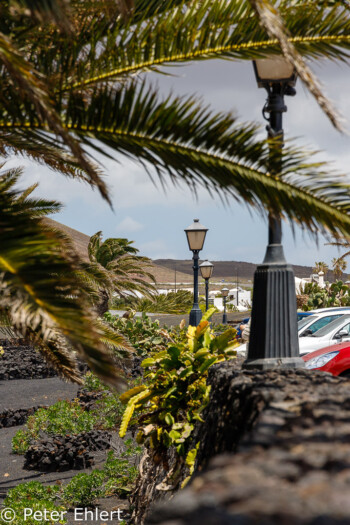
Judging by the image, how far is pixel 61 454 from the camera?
9477 millimetres

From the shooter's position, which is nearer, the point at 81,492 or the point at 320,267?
the point at 81,492

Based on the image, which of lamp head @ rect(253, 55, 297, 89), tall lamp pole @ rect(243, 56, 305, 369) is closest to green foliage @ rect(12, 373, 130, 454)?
tall lamp pole @ rect(243, 56, 305, 369)

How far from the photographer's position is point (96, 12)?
457 cm

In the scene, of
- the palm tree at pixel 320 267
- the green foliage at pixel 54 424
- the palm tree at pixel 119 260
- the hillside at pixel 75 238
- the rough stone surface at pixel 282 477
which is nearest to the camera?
the rough stone surface at pixel 282 477

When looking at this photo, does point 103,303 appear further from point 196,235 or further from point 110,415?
point 110,415

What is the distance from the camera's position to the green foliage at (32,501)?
19.6 ft

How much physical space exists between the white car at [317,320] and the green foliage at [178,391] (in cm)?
751

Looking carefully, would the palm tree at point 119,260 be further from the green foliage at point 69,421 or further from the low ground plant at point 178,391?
the low ground plant at point 178,391

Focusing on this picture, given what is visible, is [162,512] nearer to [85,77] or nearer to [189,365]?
[85,77]

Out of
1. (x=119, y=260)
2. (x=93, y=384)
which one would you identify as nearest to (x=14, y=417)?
(x=93, y=384)

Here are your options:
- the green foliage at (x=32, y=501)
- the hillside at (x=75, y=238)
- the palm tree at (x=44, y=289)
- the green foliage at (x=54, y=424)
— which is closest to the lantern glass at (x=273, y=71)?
the hillside at (x=75, y=238)

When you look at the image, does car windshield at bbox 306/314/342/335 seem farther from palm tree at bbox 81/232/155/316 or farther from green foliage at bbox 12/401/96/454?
palm tree at bbox 81/232/155/316

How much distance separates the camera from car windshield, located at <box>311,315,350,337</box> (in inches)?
495

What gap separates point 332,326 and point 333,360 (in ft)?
11.3
